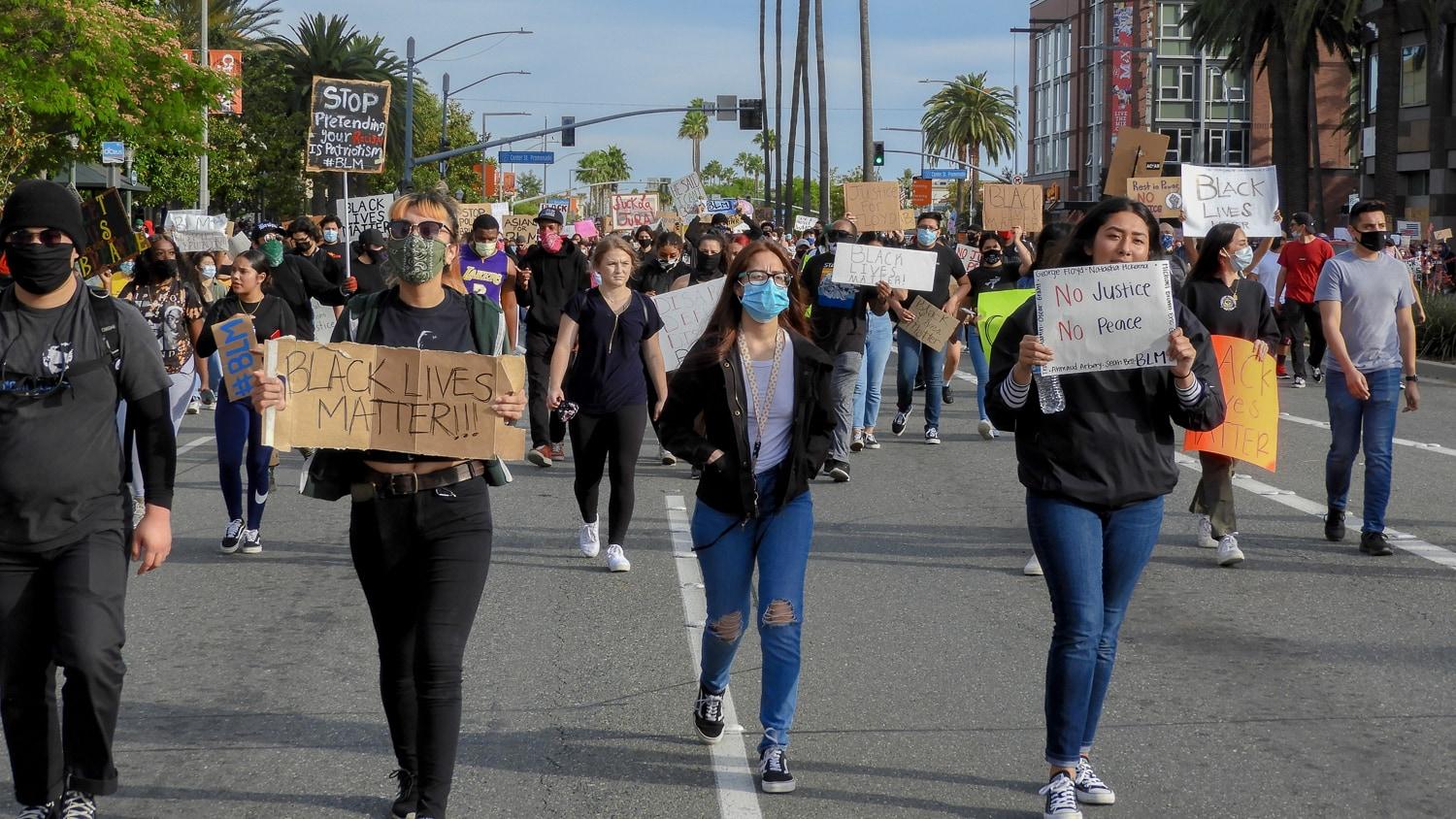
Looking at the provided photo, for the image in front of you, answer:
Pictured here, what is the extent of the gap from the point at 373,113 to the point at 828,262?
1019cm

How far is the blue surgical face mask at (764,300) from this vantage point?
18.4 feet

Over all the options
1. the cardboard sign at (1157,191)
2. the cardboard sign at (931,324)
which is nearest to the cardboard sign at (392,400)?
the cardboard sign at (931,324)

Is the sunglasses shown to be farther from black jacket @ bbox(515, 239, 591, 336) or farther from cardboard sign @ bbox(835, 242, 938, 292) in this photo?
black jacket @ bbox(515, 239, 591, 336)

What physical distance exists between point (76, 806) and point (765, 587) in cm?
212

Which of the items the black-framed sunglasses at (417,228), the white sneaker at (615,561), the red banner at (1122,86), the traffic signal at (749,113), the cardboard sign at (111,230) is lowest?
the white sneaker at (615,561)

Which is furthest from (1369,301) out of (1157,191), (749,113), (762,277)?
(749,113)

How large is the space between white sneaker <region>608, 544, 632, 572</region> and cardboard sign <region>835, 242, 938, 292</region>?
4761 mm

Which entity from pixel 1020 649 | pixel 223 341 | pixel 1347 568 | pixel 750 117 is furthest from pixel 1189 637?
pixel 750 117

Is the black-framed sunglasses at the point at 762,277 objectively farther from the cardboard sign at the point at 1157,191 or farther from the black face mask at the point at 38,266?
the cardboard sign at the point at 1157,191

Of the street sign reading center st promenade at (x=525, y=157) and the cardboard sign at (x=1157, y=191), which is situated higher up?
the street sign reading center st promenade at (x=525, y=157)

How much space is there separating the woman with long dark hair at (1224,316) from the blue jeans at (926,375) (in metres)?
5.58

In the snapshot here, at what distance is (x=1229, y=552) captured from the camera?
9188mm

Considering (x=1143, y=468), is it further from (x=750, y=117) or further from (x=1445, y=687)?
(x=750, y=117)

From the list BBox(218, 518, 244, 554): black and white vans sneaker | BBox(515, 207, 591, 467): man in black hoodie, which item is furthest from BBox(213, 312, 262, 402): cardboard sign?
BBox(515, 207, 591, 467): man in black hoodie
